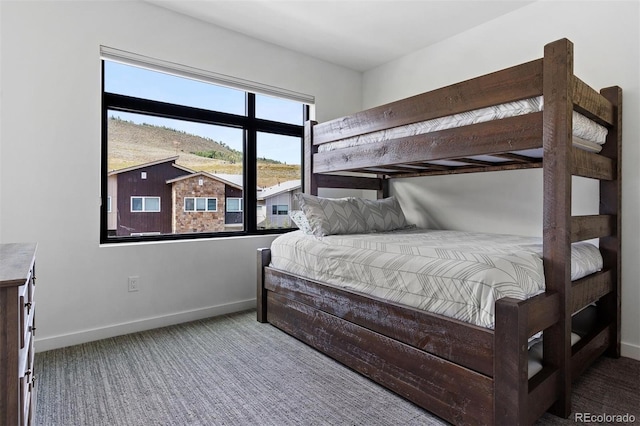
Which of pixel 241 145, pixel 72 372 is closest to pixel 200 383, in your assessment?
pixel 72 372

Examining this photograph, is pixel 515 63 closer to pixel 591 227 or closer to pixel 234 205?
pixel 591 227

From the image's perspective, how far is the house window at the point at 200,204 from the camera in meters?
2.92

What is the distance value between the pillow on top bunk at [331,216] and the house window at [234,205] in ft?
2.65

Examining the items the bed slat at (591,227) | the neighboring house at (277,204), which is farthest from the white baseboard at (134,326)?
the bed slat at (591,227)

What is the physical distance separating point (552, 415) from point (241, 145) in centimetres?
283

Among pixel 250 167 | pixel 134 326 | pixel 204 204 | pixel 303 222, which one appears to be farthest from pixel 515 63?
pixel 134 326

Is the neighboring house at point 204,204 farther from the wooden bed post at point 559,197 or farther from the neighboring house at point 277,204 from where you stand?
the wooden bed post at point 559,197

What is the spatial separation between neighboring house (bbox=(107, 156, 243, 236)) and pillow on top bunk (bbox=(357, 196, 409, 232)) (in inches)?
45.6

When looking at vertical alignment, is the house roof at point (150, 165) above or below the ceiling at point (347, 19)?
below

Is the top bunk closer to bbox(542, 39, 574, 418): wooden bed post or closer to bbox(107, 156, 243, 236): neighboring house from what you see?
bbox(542, 39, 574, 418): wooden bed post

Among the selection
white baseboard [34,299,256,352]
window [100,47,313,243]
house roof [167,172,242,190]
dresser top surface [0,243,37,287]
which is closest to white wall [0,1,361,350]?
white baseboard [34,299,256,352]

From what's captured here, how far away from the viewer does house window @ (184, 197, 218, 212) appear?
2922 millimetres

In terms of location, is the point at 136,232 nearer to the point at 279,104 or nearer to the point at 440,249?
the point at 279,104

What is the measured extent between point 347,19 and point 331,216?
5.07 feet
